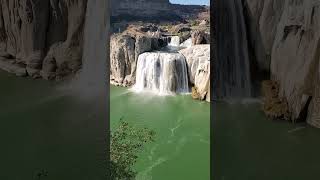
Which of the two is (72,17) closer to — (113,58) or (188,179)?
(188,179)

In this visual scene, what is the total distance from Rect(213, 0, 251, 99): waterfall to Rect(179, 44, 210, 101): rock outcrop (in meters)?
4.07

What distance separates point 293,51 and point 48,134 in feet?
10.5

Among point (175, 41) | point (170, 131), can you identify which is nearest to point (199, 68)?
point (170, 131)

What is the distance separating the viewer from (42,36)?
6.32 meters

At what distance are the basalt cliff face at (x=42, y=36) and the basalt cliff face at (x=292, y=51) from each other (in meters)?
2.53

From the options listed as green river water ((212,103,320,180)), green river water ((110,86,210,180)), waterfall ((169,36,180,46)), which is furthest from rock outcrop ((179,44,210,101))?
green river water ((212,103,320,180))

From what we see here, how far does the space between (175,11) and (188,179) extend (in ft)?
52.8

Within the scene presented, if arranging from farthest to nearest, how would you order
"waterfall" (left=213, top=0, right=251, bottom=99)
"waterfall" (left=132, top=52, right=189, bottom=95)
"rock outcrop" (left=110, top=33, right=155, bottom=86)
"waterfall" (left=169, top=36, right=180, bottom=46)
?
"waterfall" (left=169, top=36, right=180, bottom=46), "rock outcrop" (left=110, top=33, right=155, bottom=86), "waterfall" (left=132, top=52, right=189, bottom=95), "waterfall" (left=213, top=0, right=251, bottom=99)

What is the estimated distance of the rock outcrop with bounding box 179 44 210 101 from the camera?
33.3ft

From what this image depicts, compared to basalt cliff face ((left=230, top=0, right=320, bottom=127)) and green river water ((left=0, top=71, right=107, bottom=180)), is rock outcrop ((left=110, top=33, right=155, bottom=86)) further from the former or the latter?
basalt cliff face ((left=230, top=0, right=320, bottom=127))

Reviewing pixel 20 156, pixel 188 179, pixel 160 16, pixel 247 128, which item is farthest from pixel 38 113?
pixel 160 16

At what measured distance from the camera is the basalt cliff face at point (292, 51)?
182 inches

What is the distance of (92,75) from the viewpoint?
6016 millimetres

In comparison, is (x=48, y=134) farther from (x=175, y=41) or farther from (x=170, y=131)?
(x=175, y=41)
